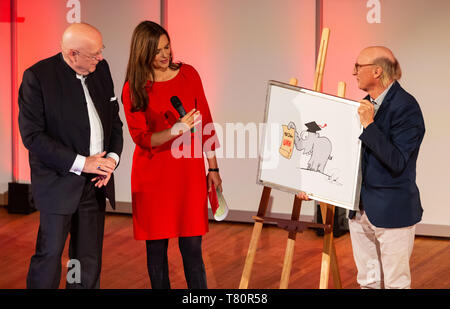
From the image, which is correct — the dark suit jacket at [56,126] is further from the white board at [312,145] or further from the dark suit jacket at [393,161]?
the dark suit jacket at [393,161]

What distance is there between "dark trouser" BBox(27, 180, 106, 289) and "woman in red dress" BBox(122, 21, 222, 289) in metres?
0.22

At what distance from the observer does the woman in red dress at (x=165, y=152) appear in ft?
11.8

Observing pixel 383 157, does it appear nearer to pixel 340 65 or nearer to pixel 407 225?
pixel 407 225

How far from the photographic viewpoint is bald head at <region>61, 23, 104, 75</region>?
3.45 meters

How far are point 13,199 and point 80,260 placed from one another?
3.08 meters

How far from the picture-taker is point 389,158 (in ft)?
11.3

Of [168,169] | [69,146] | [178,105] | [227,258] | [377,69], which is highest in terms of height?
[377,69]

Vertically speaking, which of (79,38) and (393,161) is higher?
(79,38)

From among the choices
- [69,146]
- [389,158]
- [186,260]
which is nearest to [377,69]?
[389,158]

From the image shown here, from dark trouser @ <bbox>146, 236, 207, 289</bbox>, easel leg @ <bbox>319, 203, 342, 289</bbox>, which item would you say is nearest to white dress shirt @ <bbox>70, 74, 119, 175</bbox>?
dark trouser @ <bbox>146, 236, 207, 289</bbox>

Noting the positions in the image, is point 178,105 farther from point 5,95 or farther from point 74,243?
point 5,95

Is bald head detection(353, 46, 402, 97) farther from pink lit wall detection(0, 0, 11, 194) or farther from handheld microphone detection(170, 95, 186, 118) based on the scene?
pink lit wall detection(0, 0, 11, 194)

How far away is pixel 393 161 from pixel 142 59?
1.35 meters

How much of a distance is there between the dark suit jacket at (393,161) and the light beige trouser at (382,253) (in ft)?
0.25
